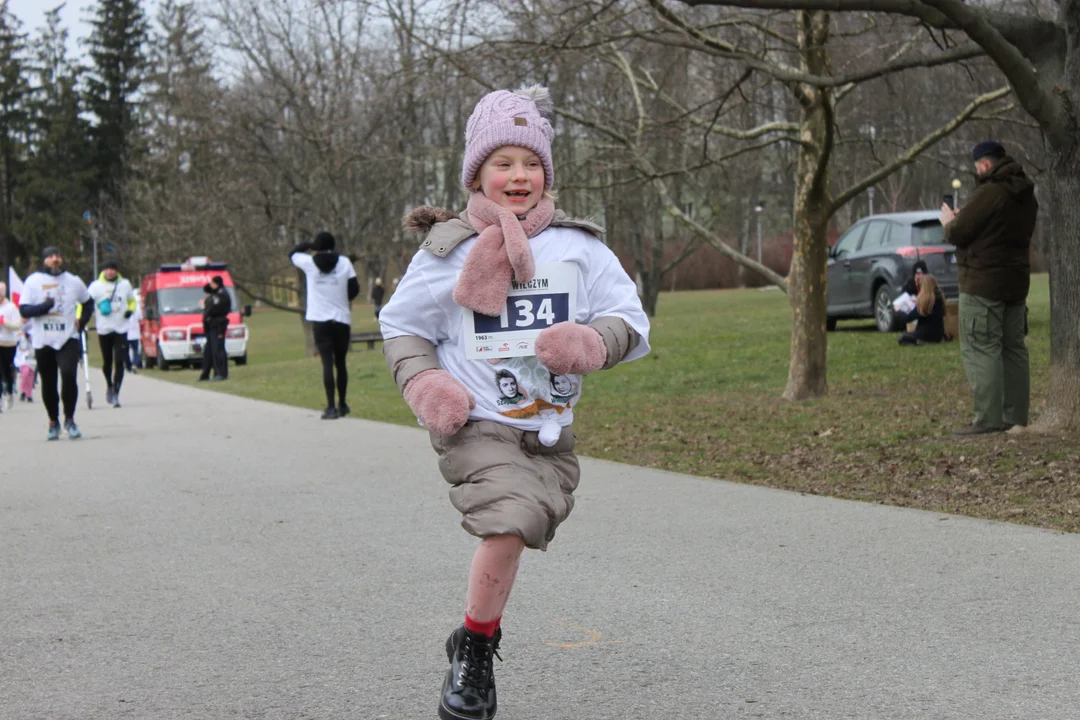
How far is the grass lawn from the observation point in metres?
8.06

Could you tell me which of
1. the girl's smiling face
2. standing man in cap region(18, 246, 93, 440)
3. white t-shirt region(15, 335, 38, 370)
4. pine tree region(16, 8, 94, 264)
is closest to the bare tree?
the girl's smiling face

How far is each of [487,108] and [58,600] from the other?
311 cm

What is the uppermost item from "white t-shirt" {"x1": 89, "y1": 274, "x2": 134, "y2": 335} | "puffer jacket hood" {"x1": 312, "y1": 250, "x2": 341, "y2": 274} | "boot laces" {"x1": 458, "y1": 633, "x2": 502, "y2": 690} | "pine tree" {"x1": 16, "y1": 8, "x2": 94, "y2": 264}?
"pine tree" {"x1": 16, "y1": 8, "x2": 94, "y2": 264}

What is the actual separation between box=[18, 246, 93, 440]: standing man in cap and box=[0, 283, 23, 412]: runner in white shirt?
6422 mm

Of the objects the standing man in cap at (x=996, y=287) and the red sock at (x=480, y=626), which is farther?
the standing man in cap at (x=996, y=287)

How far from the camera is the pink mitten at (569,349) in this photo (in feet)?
12.1

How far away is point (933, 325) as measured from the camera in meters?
17.8

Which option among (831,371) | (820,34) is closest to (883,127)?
(831,371)

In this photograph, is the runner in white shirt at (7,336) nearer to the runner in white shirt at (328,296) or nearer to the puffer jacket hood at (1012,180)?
the runner in white shirt at (328,296)

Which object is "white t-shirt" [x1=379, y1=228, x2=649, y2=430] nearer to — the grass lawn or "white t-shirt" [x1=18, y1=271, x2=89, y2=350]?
the grass lawn

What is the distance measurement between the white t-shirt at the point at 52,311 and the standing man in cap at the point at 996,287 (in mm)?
8034

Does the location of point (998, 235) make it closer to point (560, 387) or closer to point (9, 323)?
point (560, 387)

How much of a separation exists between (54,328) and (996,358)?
8.43 meters

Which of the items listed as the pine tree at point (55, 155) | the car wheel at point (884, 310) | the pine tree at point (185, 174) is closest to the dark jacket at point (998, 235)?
the car wheel at point (884, 310)
